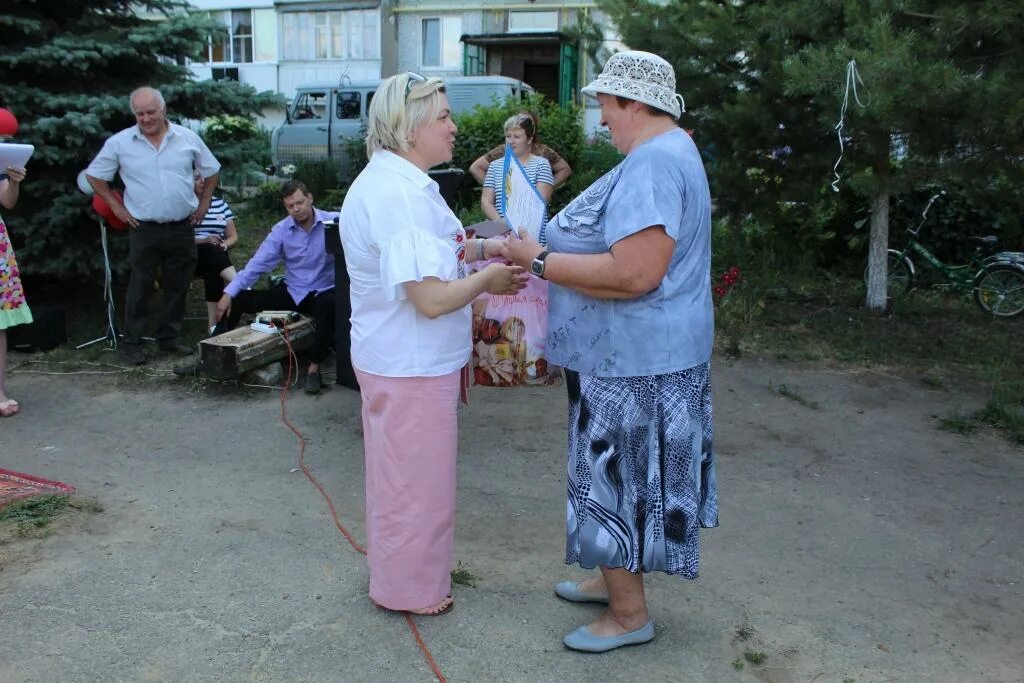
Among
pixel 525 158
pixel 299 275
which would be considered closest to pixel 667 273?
pixel 299 275

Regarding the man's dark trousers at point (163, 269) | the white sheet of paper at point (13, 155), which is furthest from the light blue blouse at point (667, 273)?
the man's dark trousers at point (163, 269)

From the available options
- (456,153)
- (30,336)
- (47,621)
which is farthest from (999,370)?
(456,153)

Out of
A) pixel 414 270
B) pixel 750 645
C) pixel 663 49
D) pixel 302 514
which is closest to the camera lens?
pixel 414 270

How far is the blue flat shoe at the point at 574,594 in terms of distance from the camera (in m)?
3.33

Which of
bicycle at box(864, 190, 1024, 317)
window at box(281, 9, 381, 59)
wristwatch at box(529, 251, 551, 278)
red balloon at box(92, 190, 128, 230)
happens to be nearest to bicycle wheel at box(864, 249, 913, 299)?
bicycle at box(864, 190, 1024, 317)

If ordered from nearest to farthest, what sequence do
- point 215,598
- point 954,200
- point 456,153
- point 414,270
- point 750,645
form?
point 414,270 < point 750,645 < point 215,598 < point 954,200 < point 456,153

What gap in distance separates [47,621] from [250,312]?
365cm

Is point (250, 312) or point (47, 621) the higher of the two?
point (250, 312)

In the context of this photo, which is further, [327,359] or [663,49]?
[663,49]

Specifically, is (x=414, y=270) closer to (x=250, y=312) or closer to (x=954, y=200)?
(x=250, y=312)

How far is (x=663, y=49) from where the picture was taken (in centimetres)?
781

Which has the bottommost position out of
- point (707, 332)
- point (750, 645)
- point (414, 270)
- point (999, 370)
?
point (750, 645)

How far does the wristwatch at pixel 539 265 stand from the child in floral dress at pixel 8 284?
3.92 m

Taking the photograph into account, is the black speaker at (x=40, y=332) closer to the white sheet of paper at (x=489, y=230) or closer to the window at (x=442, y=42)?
the white sheet of paper at (x=489, y=230)
